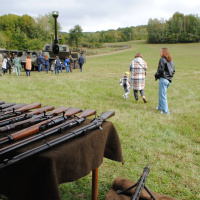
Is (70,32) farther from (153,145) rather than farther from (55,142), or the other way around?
(55,142)

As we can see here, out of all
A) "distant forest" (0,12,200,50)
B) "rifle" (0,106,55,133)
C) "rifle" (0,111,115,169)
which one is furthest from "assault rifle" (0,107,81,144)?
"distant forest" (0,12,200,50)

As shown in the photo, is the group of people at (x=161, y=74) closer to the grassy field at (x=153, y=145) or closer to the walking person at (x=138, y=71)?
the walking person at (x=138, y=71)

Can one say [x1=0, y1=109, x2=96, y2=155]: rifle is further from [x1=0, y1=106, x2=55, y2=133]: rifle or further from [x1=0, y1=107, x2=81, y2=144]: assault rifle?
[x1=0, y1=106, x2=55, y2=133]: rifle

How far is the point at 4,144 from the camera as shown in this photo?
6.09ft

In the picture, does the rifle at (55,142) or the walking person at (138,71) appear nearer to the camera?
the rifle at (55,142)

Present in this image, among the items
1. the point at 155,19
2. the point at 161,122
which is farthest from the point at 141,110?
the point at 155,19

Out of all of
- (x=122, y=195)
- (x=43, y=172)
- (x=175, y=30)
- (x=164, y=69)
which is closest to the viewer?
(x=43, y=172)

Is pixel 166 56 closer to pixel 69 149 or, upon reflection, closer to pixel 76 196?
pixel 76 196

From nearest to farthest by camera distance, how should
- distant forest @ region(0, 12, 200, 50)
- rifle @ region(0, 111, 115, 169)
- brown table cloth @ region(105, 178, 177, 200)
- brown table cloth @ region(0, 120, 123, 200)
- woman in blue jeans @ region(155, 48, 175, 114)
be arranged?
rifle @ region(0, 111, 115, 169), brown table cloth @ region(0, 120, 123, 200), brown table cloth @ region(105, 178, 177, 200), woman in blue jeans @ region(155, 48, 175, 114), distant forest @ region(0, 12, 200, 50)

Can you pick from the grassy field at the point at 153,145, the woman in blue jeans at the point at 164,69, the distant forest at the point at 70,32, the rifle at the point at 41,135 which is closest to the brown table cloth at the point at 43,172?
the rifle at the point at 41,135

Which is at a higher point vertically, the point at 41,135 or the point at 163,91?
the point at 41,135

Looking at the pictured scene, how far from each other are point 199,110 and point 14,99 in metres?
7.02

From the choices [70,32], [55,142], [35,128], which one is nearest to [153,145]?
[35,128]

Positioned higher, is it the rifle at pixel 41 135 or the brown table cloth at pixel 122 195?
the rifle at pixel 41 135
